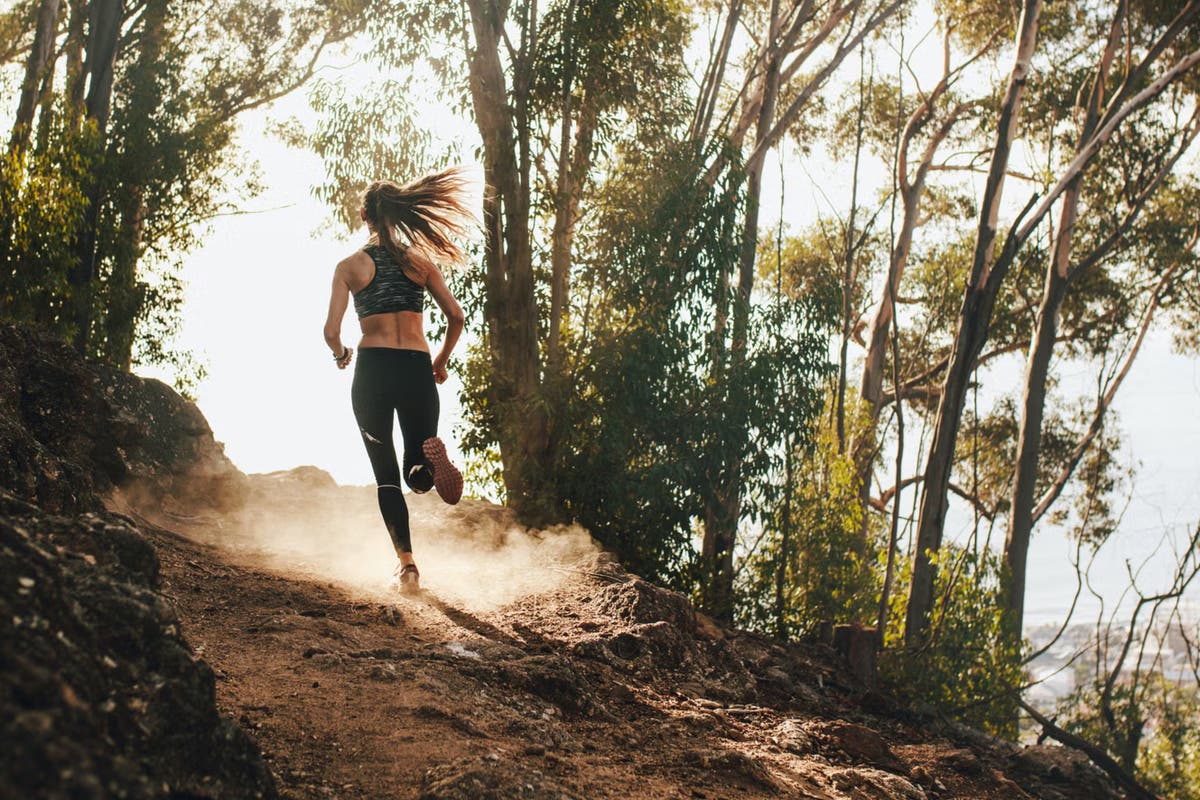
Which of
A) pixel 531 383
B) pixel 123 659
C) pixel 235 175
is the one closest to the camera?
pixel 123 659

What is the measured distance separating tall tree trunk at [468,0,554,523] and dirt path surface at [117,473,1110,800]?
1667 millimetres

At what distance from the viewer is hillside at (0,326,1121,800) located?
1972 millimetres

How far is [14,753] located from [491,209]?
827 centimetres

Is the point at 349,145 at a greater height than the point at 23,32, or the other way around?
the point at 23,32

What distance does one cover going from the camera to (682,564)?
8.72m

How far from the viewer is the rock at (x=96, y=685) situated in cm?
151

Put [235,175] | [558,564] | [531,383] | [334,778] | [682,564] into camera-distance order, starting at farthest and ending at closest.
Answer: [235,175], [531,383], [682,564], [558,564], [334,778]

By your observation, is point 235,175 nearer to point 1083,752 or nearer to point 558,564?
point 558,564

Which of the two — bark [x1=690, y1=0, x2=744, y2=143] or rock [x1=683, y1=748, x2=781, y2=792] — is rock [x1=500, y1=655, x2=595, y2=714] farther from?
bark [x1=690, y1=0, x2=744, y2=143]

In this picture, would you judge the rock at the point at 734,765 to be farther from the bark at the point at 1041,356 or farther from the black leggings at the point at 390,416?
the bark at the point at 1041,356

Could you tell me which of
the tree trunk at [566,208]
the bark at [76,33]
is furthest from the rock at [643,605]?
the bark at [76,33]

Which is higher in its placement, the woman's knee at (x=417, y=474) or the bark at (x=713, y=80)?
the bark at (x=713, y=80)

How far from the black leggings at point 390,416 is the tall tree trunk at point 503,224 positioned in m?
3.38

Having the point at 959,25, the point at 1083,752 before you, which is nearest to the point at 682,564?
the point at 1083,752
